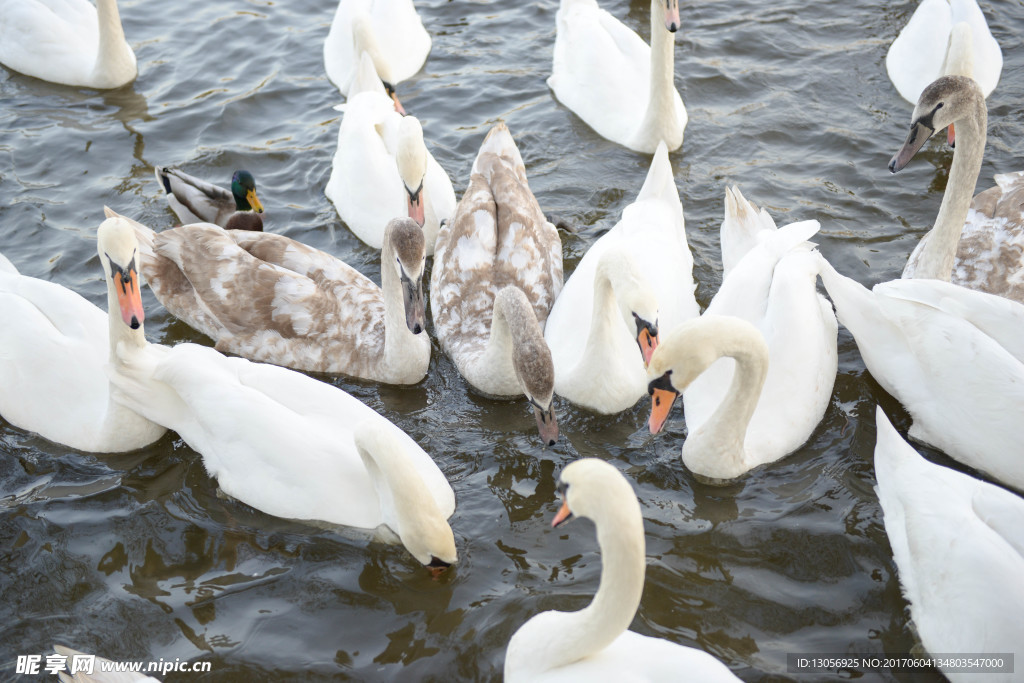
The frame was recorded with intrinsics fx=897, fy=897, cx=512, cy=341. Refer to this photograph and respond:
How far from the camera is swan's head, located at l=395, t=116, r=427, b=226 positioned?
22.7ft

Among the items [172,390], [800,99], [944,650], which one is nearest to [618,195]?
[800,99]

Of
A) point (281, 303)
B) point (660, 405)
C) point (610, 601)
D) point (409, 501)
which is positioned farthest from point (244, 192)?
point (610, 601)

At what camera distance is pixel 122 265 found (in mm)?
5531

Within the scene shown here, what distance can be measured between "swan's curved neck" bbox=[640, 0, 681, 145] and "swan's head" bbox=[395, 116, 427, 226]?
2561mm

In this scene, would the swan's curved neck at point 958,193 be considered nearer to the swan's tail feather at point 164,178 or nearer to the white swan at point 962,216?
the white swan at point 962,216

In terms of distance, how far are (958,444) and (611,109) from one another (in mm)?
4990

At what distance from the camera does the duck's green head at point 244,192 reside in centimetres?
780

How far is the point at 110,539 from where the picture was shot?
547 cm

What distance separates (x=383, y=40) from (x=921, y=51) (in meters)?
5.63

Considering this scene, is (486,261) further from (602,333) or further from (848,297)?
(848,297)

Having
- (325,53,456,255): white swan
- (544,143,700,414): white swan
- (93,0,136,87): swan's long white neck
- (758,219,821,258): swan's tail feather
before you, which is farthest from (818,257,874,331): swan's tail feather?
(93,0,136,87): swan's long white neck

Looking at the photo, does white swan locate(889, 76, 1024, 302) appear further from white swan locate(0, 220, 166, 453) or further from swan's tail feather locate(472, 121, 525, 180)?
white swan locate(0, 220, 166, 453)

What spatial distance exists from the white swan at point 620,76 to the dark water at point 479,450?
260 mm

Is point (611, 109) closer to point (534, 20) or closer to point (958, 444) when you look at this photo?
point (534, 20)
